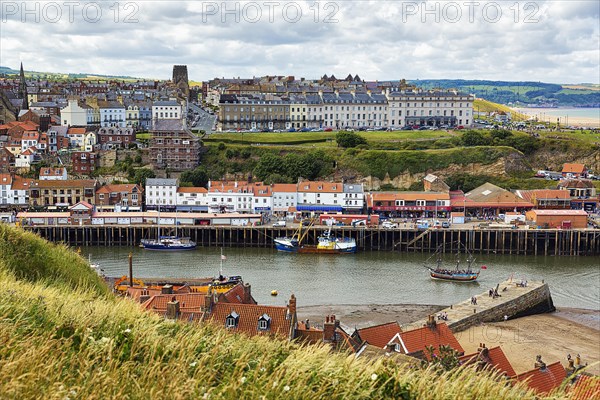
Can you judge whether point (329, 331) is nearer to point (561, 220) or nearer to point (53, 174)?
point (561, 220)

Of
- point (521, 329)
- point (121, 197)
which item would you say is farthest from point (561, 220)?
point (121, 197)

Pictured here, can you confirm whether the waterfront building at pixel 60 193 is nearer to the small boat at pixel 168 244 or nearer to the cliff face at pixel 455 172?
the small boat at pixel 168 244

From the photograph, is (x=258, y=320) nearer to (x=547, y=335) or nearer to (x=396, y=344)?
(x=396, y=344)

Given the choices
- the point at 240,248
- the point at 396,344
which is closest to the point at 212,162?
the point at 240,248

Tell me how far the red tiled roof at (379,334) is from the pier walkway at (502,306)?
546cm

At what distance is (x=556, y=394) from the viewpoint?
6824 millimetres

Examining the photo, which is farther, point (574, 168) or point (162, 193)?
point (574, 168)

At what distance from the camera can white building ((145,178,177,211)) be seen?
2029 inches

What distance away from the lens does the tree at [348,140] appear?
6397 cm

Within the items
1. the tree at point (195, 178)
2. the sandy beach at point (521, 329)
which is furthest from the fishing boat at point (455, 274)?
the tree at point (195, 178)

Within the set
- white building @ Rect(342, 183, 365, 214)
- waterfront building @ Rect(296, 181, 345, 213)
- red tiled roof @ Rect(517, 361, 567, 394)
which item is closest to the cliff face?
white building @ Rect(342, 183, 365, 214)

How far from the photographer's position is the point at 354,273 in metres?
36.2

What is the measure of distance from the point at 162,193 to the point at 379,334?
115 feet

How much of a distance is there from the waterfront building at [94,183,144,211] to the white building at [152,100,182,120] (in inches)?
1155
